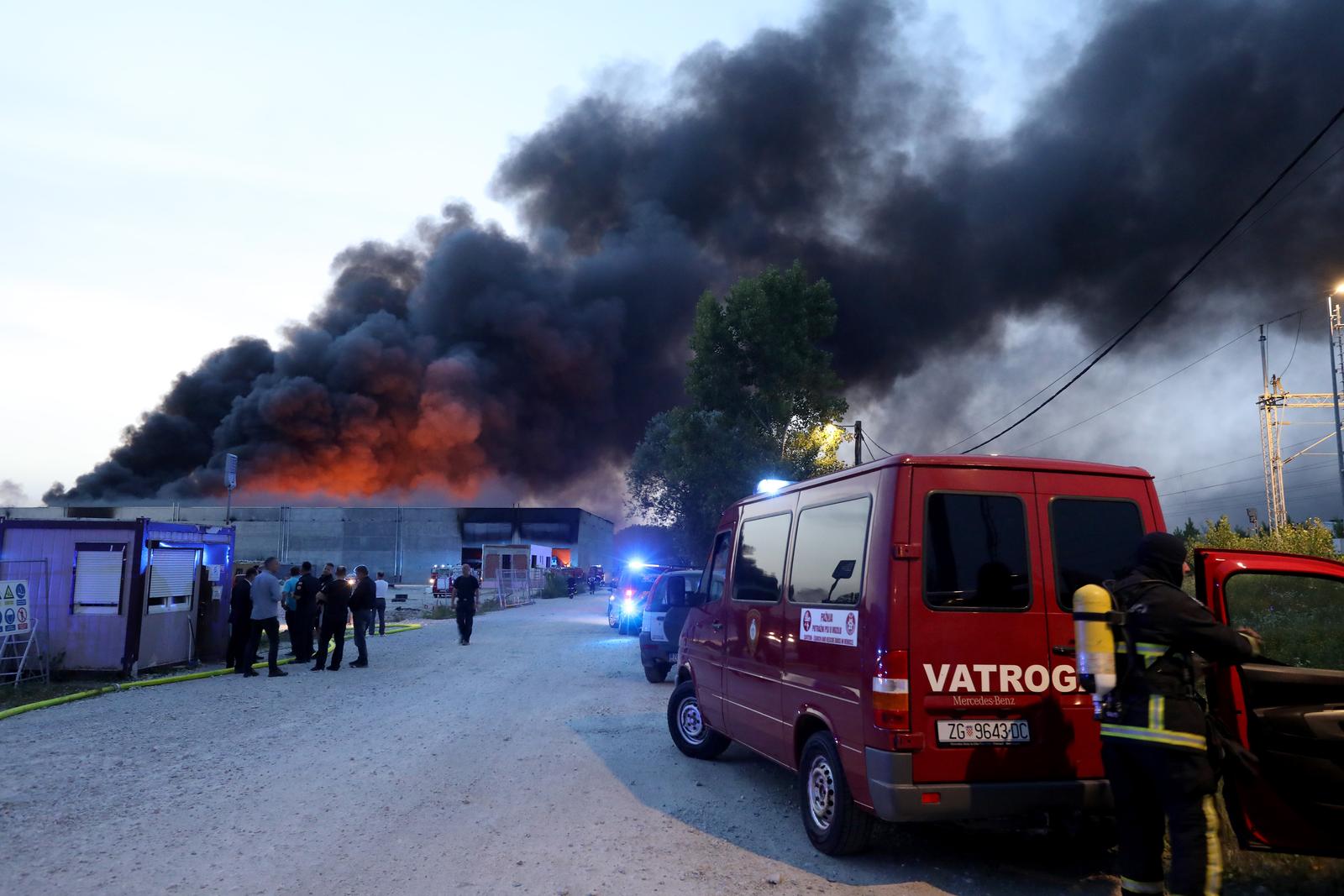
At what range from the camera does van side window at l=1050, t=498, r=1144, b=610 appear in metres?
4.56

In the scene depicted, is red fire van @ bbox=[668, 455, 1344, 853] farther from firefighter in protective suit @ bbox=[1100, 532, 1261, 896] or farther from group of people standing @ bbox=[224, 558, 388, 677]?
group of people standing @ bbox=[224, 558, 388, 677]

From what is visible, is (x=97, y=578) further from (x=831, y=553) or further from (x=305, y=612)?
(x=831, y=553)

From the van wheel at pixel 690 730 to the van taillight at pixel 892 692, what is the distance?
3.05 meters

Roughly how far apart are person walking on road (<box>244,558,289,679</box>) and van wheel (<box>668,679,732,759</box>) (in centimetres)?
723

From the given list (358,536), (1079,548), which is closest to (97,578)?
(1079,548)

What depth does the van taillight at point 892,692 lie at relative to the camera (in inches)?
166

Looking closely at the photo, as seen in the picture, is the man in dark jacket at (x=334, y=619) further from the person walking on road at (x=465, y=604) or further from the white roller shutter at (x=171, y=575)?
the person walking on road at (x=465, y=604)

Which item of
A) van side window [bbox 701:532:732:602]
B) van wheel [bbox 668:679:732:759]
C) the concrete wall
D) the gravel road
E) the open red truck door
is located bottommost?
the gravel road

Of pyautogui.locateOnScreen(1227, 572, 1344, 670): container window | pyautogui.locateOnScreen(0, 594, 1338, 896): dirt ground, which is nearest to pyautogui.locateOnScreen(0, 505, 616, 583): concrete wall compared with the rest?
pyautogui.locateOnScreen(0, 594, 1338, 896): dirt ground

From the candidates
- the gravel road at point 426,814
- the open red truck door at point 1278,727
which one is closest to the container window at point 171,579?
the gravel road at point 426,814

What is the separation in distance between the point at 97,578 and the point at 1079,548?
12.1m

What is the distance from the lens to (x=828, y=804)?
16.1 ft

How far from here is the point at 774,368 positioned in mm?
35688

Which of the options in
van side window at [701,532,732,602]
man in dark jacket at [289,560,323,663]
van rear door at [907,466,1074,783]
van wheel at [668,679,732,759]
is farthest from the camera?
man in dark jacket at [289,560,323,663]
